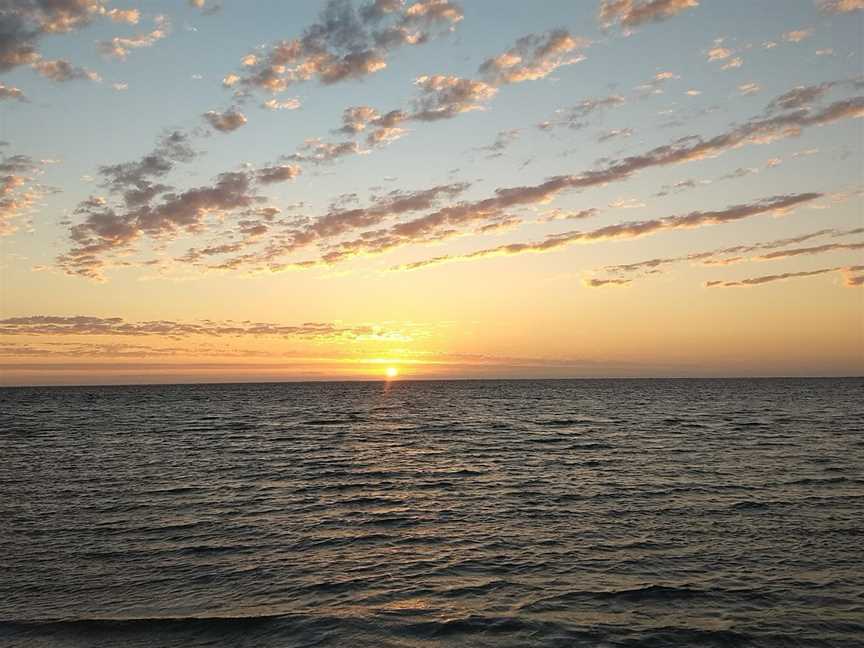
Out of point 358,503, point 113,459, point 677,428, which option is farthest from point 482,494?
point 677,428

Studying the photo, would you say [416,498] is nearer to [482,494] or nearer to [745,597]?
[482,494]

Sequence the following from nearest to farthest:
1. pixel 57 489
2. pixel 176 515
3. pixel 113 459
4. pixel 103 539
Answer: pixel 103 539 → pixel 176 515 → pixel 57 489 → pixel 113 459

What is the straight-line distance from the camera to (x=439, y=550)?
19250 mm

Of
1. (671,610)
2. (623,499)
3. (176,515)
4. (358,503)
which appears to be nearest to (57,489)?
(176,515)

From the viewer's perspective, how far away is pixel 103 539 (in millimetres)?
20984

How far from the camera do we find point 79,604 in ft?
49.0

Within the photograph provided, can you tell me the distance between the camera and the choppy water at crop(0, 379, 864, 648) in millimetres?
13484

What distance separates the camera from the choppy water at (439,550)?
13484mm

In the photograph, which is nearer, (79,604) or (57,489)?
(79,604)

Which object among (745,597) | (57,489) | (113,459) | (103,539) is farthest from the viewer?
(113,459)

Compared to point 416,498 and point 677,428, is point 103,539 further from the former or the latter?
point 677,428

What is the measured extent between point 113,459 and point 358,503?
23.0 m

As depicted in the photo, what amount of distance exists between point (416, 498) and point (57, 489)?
17.5 m

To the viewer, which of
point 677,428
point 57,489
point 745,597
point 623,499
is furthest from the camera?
point 677,428
